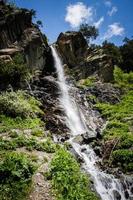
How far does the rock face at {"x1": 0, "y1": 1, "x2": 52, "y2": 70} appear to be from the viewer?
3788 cm

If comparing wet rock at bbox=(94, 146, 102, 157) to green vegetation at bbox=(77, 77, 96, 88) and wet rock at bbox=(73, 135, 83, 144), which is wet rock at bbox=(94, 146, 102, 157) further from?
green vegetation at bbox=(77, 77, 96, 88)

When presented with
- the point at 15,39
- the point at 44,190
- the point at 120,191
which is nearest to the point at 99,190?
the point at 120,191

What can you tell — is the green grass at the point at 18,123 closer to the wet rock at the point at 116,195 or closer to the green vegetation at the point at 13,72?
the green vegetation at the point at 13,72

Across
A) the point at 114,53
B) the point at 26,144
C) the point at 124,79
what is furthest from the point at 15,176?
the point at 114,53

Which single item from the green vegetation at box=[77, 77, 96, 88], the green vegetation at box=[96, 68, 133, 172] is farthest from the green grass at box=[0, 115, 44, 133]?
the green vegetation at box=[77, 77, 96, 88]

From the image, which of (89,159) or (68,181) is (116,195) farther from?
(89,159)

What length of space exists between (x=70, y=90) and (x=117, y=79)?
51.3ft

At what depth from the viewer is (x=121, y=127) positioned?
2630cm

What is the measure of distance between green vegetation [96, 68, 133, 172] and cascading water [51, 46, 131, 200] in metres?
1.72

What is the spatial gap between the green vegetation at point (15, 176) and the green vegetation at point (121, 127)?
23.2 ft

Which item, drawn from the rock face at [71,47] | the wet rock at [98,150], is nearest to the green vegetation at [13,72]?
the wet rock at [98,150]

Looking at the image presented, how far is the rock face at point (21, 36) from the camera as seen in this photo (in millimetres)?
37875

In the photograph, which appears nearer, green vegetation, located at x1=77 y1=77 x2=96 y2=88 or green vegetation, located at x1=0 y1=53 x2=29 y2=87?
green vegetation, located at x1=0 y1=53 x2=29 y2=87

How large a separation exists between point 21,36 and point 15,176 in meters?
29.0
